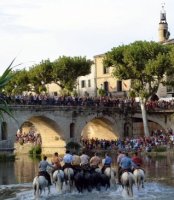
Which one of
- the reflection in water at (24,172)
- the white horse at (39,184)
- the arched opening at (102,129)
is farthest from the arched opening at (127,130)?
the white horse at (39,184)

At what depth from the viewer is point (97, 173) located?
27109 millimetres

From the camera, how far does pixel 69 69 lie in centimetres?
6938

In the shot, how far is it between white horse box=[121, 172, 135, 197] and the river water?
33 cm

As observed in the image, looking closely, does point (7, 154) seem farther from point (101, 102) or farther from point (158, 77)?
point (158, 77)

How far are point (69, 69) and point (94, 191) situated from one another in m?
42.9

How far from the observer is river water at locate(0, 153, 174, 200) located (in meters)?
25.9

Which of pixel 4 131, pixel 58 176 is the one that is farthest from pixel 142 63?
pixel 58 176

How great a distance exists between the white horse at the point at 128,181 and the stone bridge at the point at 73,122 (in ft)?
102

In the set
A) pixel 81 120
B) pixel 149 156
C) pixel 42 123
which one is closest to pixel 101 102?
pixel 81 120

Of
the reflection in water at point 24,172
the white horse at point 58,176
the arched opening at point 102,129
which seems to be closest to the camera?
the white horse at point 58,176

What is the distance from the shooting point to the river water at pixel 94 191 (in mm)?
25891

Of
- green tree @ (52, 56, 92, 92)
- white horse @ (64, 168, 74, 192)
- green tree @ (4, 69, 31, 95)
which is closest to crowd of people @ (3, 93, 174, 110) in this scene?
green tree @ (52, 56, 92, 92)

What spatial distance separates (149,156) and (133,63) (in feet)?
42.5

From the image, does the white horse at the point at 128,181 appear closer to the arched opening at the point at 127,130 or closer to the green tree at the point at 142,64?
the green tree at the point at 142,64
